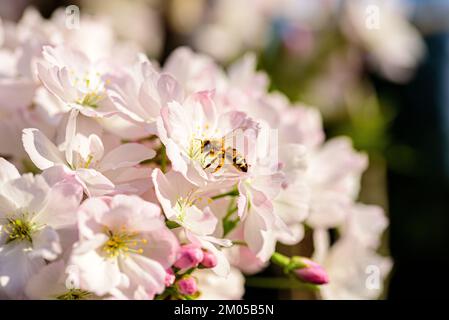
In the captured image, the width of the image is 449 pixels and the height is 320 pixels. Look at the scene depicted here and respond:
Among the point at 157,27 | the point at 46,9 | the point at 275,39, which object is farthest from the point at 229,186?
the point at 46,9

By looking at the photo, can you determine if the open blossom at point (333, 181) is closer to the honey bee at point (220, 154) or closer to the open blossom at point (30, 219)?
the honey bee at point (220, 154)

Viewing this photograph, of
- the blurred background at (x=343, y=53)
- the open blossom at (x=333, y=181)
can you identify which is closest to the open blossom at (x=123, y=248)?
the open blossom at (x=333, y=181)

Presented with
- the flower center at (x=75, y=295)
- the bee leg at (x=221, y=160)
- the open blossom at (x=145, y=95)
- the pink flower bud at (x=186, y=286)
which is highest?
the open blossom at (x=145, y=95)

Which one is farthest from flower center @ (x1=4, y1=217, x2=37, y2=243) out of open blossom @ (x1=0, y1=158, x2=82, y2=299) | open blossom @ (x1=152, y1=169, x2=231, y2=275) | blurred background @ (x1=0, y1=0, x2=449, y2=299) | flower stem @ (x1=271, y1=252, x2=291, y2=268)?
blurred background @ (x1=0, y1=0, x2=449, y2=299)

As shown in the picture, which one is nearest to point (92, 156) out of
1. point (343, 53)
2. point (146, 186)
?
point (146, 186)

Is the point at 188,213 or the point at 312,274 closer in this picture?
the point at 188,213

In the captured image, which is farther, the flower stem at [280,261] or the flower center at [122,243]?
the flower stem at [280,261]

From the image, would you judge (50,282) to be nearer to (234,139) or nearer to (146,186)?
(146,186)
